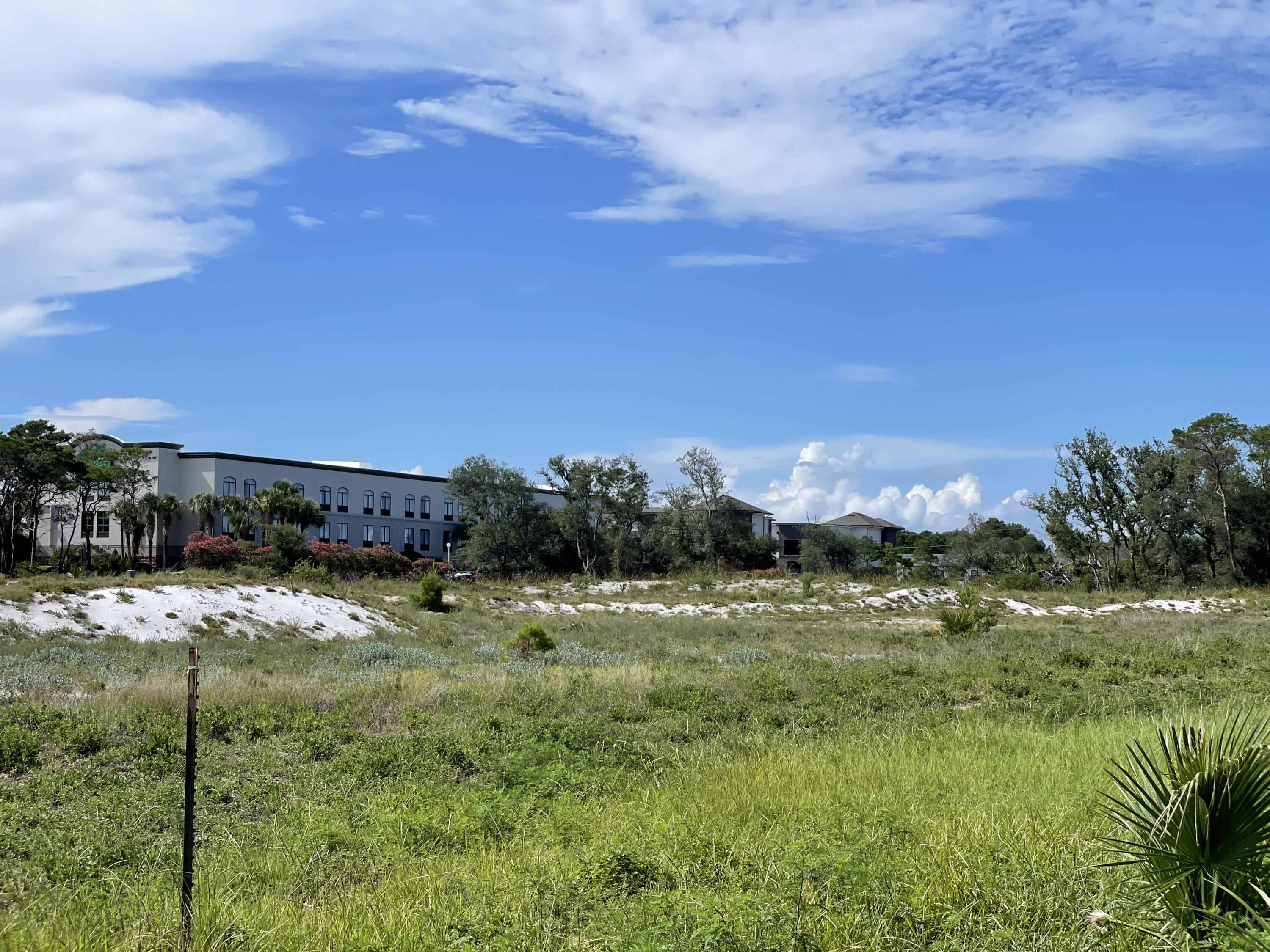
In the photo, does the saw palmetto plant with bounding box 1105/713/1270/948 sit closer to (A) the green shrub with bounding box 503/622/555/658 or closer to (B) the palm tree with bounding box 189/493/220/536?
(A) the green shrub with bounding box 503/622/555/658

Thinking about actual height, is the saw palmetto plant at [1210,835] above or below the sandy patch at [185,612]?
above

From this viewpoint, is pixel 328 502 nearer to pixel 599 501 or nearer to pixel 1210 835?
pixel 599 501

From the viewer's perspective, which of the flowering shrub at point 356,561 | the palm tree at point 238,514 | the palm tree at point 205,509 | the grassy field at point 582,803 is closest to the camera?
the grassy field at point 582,803

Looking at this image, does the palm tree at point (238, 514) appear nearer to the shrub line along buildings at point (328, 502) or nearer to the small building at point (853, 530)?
the shrub line along buildings at point (328, 502)

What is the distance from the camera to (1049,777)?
8.23 meters

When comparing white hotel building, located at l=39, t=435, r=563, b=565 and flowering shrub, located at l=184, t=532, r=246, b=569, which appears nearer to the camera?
flowering shrub, located at l=184, t=532, r=246, b=569

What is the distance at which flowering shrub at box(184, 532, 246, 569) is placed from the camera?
50.5m

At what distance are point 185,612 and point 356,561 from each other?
3337 cm

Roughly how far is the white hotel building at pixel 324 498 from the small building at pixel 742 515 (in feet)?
46.5

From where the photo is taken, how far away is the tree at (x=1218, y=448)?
182 ft

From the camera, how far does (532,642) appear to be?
22.9m

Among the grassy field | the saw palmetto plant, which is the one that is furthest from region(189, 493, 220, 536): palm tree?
the saw palmetto plant

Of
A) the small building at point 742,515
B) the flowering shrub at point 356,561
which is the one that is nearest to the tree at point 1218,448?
the small building at point 742,515

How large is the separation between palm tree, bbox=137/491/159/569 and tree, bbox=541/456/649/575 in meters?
27.9
